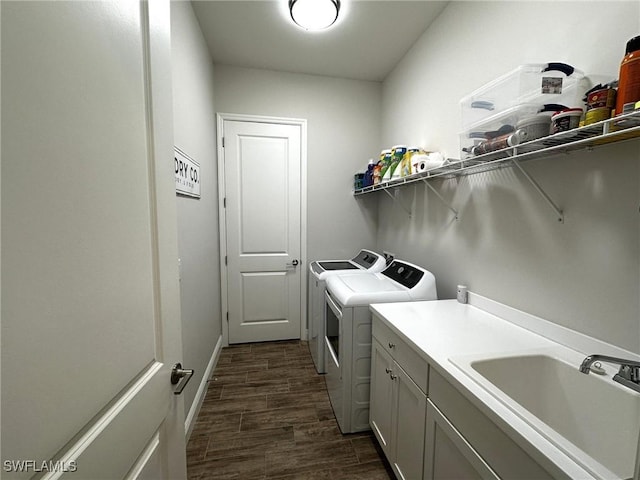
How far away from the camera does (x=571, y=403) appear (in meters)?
0.94

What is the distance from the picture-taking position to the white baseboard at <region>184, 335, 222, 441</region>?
66.4 inches

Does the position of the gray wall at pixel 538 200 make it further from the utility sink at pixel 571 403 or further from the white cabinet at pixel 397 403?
the white cabinet at pixel 397 403

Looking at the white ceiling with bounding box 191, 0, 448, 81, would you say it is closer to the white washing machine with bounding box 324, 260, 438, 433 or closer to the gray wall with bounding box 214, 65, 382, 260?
the gray wall with bounding box 214, 65, 382, 260

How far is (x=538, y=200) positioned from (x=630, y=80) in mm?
556

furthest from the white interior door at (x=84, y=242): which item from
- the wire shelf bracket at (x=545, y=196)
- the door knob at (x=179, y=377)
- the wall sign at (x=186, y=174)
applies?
the wire shelf bracket at (x=545, y=196)

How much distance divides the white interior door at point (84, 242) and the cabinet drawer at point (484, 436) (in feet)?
2.96

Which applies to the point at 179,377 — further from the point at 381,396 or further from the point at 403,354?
the point at 381,396

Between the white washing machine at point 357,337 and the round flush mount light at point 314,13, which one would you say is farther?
the round flush mount light at point 314,13

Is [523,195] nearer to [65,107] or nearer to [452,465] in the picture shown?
[452,465]

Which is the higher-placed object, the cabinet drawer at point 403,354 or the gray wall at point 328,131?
the gray wall at point 328,131

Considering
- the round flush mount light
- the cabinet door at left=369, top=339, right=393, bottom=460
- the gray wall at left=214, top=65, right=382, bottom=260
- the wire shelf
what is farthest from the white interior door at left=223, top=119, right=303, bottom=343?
the wire shelf

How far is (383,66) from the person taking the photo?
2.61m

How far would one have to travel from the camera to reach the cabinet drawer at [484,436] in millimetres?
673

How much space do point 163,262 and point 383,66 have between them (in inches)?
108
